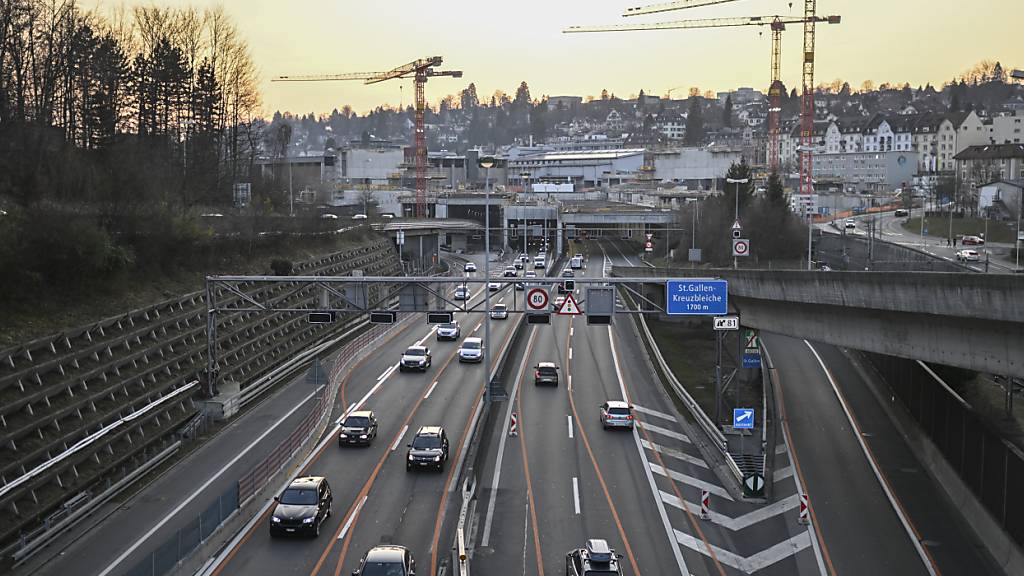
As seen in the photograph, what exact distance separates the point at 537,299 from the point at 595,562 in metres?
13.7

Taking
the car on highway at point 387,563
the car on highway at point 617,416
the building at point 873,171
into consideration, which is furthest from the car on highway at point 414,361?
the building at point 873,171

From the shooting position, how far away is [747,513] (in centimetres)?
2816

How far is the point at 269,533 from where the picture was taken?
24.5 meters

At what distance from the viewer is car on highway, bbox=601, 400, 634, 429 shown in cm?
3684

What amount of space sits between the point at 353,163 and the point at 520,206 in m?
57.2

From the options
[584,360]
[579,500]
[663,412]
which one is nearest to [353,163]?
[584,360]

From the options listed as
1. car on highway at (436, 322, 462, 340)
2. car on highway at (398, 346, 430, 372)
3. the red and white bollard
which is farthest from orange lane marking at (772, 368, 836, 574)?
car on highway at (436, 322, 462, 340)

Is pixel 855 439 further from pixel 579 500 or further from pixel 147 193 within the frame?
pixel 147 193

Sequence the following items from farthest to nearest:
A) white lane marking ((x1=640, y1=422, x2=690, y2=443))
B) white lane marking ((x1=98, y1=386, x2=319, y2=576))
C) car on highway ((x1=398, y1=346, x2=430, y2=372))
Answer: car on highway ((x1=398, y1=346, x2=430, y2=372)), white lane marking ((x1=640, y1=422, x2=690, y2=443)), white lane marking ((x1=98, y1=386, x2=319, y2=576))

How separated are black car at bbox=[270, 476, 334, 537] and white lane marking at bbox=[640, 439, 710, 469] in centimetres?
1358

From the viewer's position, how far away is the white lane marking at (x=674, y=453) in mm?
33188

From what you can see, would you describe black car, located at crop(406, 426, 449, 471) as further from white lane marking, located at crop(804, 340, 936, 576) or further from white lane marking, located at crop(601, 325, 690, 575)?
white lane marking, located at crop(804, 340, 936, 576)

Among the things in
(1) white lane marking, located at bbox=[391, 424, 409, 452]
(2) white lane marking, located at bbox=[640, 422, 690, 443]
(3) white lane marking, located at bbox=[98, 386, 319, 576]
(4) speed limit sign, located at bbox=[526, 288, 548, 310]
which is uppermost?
(4) speed limit sign, located at bbox=[526, 288, 548, 310]

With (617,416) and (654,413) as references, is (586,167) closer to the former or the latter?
(654,413)
